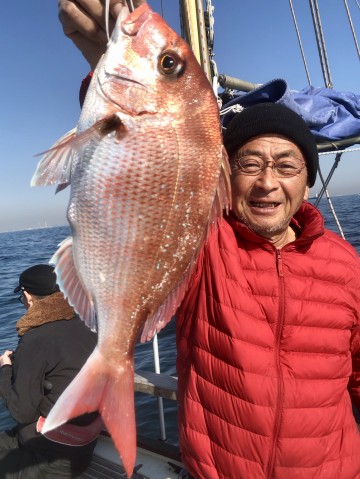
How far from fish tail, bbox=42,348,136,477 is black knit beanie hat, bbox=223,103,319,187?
4.13ft

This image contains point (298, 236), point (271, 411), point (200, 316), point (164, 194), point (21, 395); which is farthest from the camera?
point (21, 395)

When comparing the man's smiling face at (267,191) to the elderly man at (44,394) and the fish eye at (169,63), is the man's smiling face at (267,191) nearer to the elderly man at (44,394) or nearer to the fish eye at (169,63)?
the fish eye at (169,63)

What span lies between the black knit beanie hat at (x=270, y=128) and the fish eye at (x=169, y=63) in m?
0.67

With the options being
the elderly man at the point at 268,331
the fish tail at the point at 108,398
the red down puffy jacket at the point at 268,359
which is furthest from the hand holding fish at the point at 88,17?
the fish tail at the point at 108,398

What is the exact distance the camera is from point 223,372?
186 cm

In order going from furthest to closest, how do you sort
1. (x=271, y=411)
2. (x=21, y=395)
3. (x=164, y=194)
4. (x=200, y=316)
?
(x=21, y=395) < (x=200, y=316) < (x=271, y=411) < (x=164, y=194)

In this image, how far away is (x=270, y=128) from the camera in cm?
199

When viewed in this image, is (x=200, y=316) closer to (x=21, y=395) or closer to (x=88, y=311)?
(x=88, y=311)

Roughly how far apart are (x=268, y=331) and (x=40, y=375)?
2.05m

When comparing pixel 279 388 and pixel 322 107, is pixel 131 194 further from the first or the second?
pixel 322 107

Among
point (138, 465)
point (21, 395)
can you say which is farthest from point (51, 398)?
point (138, 465)

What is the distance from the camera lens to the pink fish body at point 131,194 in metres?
1.37

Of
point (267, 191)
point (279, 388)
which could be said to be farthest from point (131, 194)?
point (279, 388)

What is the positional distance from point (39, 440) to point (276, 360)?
2.26 m
